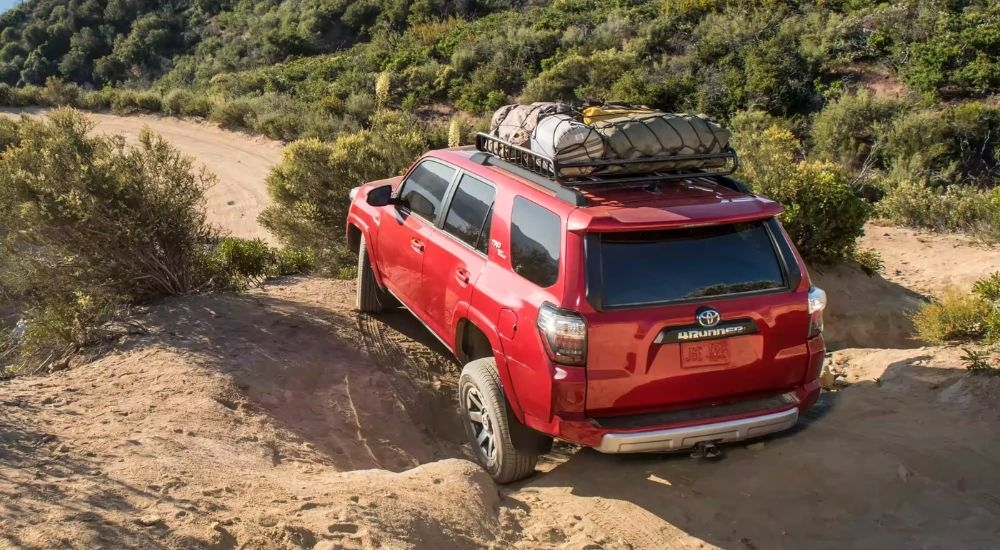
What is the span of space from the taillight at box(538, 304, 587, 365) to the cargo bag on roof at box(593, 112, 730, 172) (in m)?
1.12

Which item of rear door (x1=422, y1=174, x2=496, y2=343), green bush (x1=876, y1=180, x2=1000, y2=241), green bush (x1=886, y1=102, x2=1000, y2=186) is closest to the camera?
rear door (x1=422, y1=174, x2=496, y2=343)

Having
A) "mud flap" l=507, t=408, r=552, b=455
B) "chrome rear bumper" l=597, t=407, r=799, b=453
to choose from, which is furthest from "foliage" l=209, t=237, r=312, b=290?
"chrome rear bumper" l=597, t=407, r=799, b=453

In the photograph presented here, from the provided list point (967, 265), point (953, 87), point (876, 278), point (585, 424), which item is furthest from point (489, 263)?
point (953, 87)

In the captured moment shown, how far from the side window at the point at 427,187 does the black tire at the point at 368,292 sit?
1007 mm

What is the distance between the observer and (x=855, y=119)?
16.8 m

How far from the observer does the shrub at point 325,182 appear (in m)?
10.4

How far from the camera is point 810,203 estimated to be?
8531 mm

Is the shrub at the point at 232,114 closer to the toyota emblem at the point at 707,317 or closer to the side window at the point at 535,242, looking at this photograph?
the side window at the point at 535,242

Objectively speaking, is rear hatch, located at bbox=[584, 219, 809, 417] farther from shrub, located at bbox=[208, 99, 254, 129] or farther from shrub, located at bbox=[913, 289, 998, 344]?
shrub, located at bbox=[208, 99, 254, 129]

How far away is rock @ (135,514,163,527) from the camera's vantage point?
362cm

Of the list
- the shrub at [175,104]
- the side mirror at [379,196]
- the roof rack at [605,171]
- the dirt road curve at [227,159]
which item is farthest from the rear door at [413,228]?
the shrub at [175,104]

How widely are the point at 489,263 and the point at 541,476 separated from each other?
1312 mm

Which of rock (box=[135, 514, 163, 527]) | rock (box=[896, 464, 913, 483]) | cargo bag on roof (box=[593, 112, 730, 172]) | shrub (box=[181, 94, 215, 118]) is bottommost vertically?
shrub (box=[181, 94, 215, 118])

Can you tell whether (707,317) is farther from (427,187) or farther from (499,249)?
(427,187)
